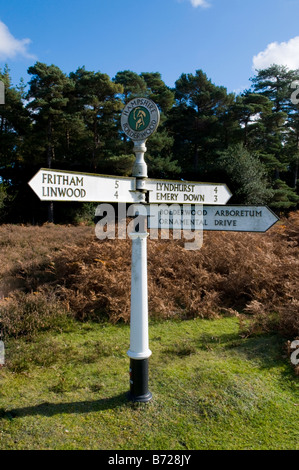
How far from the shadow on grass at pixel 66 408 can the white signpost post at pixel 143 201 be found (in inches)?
8.0

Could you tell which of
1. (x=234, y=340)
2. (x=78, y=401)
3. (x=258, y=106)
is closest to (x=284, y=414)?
(x=234, y=340)

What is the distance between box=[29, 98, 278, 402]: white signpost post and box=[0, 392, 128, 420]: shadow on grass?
20 centimetres

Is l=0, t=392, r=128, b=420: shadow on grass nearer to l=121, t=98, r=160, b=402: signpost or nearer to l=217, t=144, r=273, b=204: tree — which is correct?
l=121, t=98, r=160, b=402: signpost

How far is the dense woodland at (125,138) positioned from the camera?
2153cm

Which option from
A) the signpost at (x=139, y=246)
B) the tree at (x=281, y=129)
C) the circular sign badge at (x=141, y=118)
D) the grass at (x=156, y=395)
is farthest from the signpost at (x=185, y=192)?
the tree at (x=281, y=129)

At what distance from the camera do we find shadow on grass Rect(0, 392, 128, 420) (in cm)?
345

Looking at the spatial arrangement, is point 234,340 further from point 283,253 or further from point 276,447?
point 283,253

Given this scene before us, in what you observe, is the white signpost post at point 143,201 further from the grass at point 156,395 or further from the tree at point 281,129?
the tree at point 281,129

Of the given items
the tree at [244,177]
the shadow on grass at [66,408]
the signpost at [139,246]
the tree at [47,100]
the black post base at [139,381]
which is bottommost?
the shadow on grass at [66,408]

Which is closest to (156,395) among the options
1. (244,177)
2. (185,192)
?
(185,192)

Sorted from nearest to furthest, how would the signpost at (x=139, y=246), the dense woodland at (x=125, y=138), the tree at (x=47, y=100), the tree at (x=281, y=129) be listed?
1. the signpost at (x=139, y=246)
2. the tree at (x=47, y=100)
3. the dense woodland at (x=125, y=138)
4. the tree at (x=281, y=129)

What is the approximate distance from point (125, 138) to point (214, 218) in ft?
73.8

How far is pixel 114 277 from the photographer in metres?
6.41

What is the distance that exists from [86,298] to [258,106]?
25.5 m
